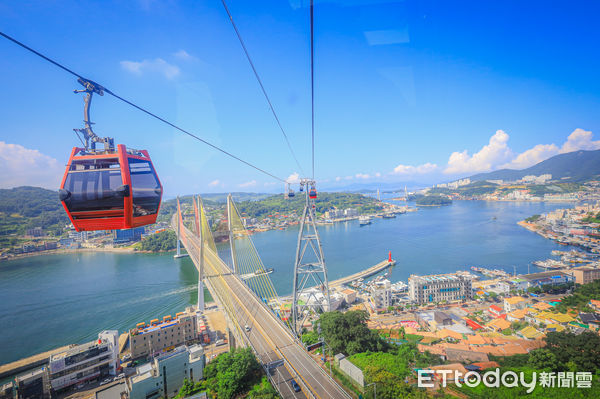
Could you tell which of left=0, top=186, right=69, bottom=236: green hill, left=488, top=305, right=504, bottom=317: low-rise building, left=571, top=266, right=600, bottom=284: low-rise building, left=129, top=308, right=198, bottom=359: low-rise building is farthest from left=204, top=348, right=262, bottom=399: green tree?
left=0, top=186, right=69, bottom=236: green hill

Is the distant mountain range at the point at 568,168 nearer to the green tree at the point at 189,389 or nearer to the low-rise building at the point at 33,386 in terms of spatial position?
the green tree at the point at 189,389

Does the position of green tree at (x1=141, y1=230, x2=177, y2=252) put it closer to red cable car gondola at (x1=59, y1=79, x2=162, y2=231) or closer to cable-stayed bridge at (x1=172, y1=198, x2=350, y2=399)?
cable-stayed bridge at (x1=172, y1=198, x2=350, y2=399)

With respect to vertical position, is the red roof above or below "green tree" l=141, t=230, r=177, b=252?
below

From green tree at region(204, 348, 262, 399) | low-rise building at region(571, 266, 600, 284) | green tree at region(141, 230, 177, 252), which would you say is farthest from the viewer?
green tree at region(141, 230, 177, 252)

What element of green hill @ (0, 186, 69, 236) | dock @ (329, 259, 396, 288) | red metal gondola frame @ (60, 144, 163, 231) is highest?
red metal gondola frame @ (60, 144, 163, 231)

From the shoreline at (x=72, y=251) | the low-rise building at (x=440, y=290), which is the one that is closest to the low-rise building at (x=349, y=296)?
the low-rise building at (x=440, y=290)

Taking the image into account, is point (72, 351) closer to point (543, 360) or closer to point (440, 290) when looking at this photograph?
point (543, 360)

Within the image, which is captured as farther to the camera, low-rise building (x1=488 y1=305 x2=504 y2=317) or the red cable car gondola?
low-rise building (x1=488 y1=305 x2=504 y2=317)

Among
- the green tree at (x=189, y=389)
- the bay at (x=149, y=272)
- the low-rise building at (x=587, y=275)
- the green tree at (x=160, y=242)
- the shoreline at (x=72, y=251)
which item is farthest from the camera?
the green tree at (x=160, y=242)
